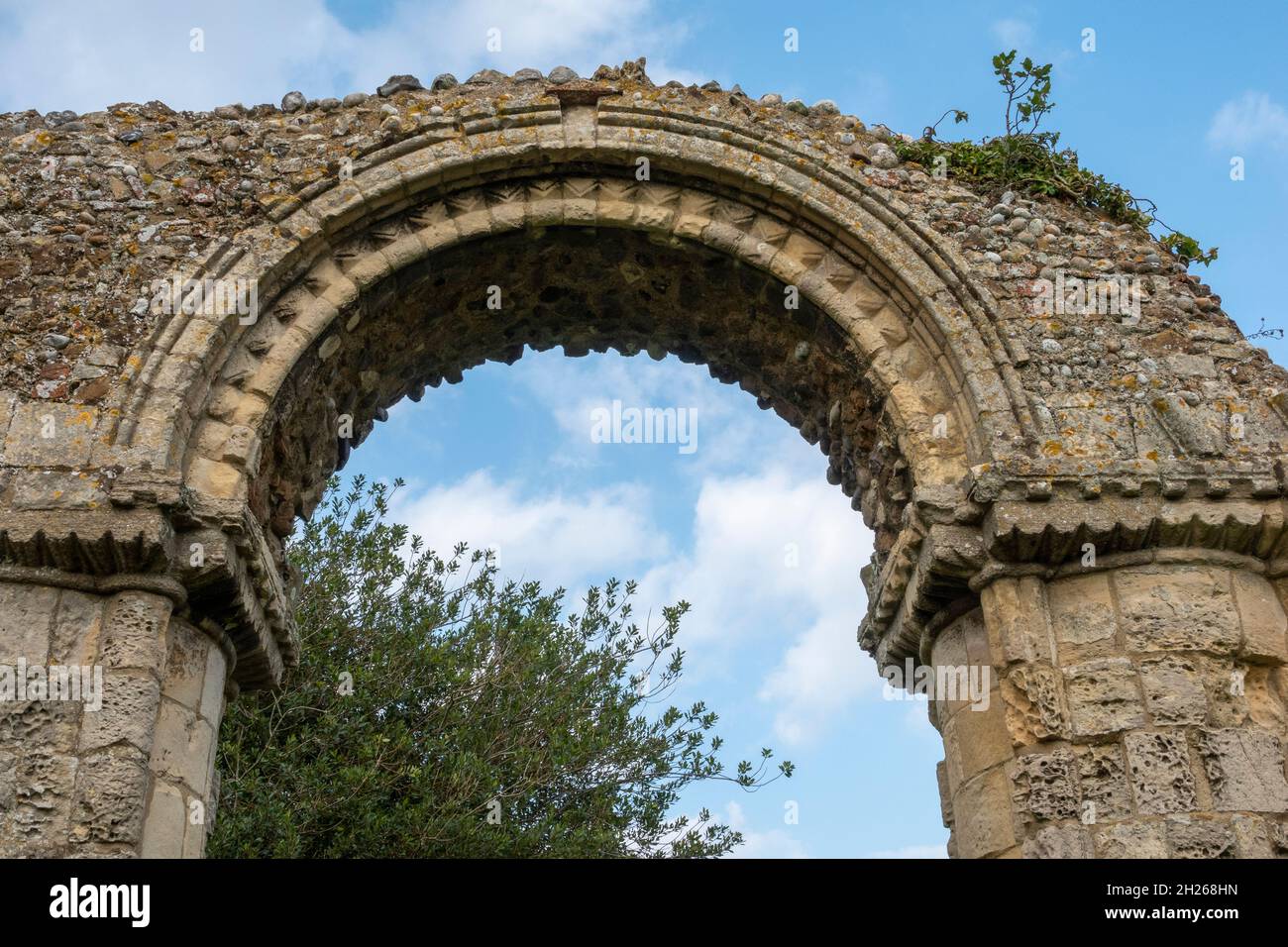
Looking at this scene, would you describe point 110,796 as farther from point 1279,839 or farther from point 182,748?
point 1279,839

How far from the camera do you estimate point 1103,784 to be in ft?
15.3

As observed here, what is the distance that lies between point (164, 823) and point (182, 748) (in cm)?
32

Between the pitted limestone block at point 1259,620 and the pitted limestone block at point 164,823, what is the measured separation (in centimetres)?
419

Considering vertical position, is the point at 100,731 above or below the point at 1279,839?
above

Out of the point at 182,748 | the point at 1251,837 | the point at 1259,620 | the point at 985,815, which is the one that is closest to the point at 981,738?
the point at 985,815

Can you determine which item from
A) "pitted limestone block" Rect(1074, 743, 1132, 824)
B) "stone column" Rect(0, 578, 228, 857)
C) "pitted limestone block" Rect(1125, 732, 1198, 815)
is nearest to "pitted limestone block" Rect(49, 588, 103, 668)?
"stone column" Rect(0, 578, 228, 857)

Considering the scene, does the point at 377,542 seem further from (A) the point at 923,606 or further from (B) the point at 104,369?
(A) the point at 923,606

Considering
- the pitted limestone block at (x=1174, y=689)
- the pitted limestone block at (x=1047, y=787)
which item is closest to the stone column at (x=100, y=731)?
the pitted limestone block at (x=1047, y=787)

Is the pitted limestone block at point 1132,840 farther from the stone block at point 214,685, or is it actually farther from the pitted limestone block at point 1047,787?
the stone block at point 214,685

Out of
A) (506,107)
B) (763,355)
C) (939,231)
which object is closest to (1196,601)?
(939,231)

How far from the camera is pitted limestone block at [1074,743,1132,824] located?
15.1 feet

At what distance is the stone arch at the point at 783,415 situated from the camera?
4715mm

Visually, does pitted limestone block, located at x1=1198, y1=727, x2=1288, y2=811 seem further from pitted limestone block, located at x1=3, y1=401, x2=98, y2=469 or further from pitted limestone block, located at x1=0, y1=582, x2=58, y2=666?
pitted limestone block, located at x1=3, y1=401, x2=98, y2=469
